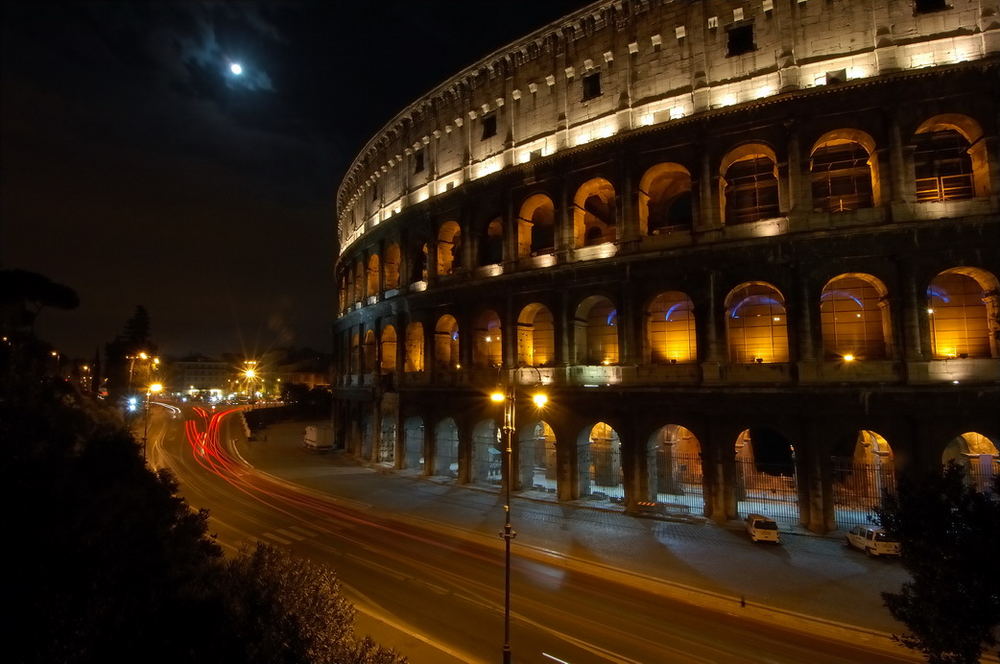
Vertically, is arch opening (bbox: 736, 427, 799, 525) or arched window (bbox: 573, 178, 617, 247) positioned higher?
arched window (bbox: 573, 178, 617, 247)

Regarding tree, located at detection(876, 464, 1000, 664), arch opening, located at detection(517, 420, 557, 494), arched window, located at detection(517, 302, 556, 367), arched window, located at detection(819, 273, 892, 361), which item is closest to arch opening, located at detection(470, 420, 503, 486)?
arch opening, located at detection(517, 420, 557, 494)

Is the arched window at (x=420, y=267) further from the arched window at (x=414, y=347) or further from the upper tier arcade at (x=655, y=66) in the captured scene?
the arched window at (x=414, y=347)

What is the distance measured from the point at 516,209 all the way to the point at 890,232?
15.8 m

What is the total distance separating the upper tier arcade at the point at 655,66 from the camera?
19234 millimetres

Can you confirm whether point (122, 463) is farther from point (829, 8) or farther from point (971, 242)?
point (829, 8)

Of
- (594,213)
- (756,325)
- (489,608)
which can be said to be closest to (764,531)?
(756,325)

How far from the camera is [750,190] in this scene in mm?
23203

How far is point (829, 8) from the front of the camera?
66.1 feet

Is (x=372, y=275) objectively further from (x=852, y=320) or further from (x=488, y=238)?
(x=852, y=320)

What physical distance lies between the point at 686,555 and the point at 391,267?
83.8ft

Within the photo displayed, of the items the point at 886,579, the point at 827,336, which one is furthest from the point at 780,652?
the point at 827,336

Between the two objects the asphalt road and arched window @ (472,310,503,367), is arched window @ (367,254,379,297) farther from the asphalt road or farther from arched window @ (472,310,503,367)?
the asphalt road

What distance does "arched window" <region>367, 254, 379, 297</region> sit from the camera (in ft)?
121

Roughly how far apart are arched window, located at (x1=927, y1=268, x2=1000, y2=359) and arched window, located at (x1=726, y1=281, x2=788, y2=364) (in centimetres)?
496
